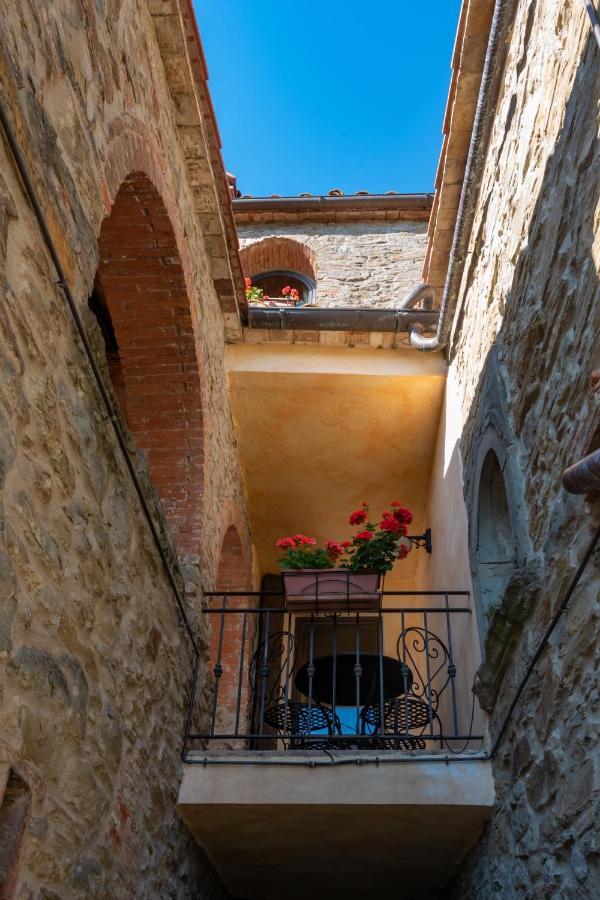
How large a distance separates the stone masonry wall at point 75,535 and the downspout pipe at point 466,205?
205 cm

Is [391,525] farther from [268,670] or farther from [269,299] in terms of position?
[269,299]

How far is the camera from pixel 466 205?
18.4ft

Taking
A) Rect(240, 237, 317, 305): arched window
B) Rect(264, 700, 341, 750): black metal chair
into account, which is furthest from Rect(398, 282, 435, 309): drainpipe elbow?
Rect(264, 700, 341, 750): black metal chair

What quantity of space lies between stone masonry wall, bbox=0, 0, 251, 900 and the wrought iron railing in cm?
75

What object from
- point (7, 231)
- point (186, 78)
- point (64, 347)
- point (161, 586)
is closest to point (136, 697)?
point (161, 586)

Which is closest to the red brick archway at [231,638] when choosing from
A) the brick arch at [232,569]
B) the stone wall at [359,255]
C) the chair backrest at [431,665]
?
the brick arch at [232,569]

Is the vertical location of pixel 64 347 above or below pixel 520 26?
below

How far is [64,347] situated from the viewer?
9.04 feet

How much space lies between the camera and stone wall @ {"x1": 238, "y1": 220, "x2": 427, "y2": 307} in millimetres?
9344

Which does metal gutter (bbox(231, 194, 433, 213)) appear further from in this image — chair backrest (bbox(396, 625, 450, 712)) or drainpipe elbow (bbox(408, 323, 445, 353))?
chair backrest (bbox(396, 625, 450, 712))

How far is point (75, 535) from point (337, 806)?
7.52ft

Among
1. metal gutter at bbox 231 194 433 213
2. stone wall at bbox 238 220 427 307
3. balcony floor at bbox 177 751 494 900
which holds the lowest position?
balcony floor at bbox 177 751 494 900

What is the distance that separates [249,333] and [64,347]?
158 inches

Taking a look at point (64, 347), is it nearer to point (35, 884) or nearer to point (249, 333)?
point (35, 884)
